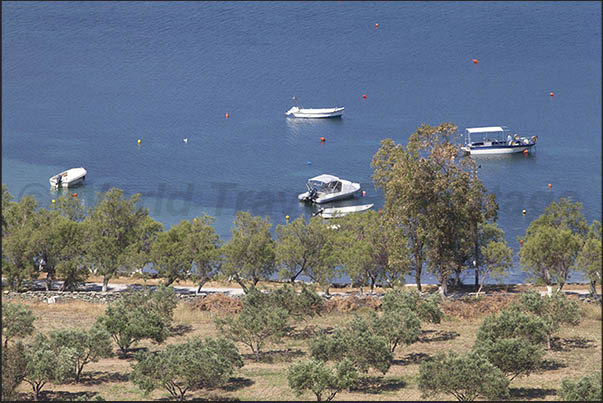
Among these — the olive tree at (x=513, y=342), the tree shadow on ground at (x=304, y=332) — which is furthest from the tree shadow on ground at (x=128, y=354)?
the olive tree at (x=513, y=342)

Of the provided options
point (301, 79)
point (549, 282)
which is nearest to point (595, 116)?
point (301, 79)

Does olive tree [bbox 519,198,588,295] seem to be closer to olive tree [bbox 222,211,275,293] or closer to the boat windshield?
A: olive tree [bbox 222,211,275,293]

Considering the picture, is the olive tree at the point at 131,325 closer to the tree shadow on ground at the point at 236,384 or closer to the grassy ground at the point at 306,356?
the grassy ground at the point at 306,356

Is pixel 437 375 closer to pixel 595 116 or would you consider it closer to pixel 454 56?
pixel 595 116

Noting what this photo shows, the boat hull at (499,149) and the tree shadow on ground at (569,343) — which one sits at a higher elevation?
the boat hull at (499,149)

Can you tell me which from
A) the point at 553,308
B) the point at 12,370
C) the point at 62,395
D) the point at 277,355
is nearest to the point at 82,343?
the point at 62,395
